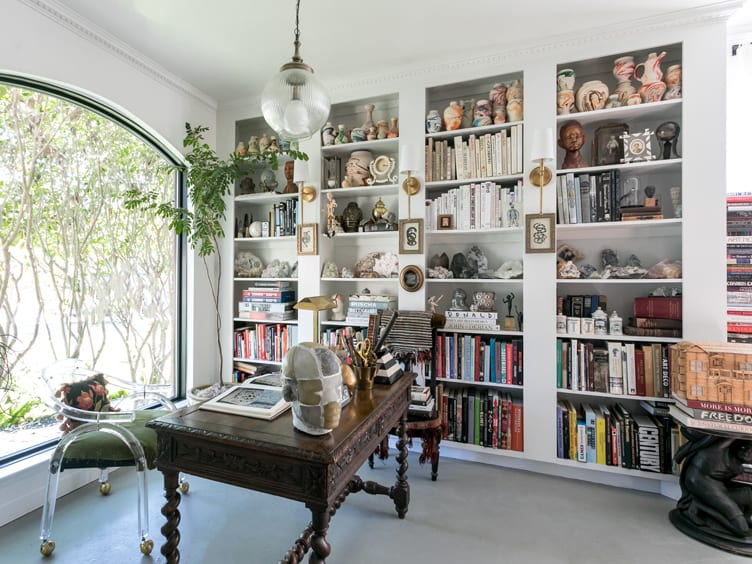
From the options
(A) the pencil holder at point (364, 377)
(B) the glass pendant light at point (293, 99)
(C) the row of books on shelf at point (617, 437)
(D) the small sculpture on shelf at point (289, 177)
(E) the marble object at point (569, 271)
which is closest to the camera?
(B) the glass pendant light at point (293, 99)

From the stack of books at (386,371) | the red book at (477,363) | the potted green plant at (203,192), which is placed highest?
the potted green plant at (203,192)

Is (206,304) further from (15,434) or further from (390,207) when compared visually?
(390,207)

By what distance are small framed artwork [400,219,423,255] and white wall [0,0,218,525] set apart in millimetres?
1860

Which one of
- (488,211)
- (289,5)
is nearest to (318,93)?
(289,5)

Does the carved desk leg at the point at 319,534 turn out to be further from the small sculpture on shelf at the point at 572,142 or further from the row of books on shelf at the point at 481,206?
the small sculpture on shelf at the point at 572,142

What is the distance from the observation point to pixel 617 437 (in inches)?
91.3

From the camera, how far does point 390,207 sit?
10.1ft

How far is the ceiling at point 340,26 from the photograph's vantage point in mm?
2148

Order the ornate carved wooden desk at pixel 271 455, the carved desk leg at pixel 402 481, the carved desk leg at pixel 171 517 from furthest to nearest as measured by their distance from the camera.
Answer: the carved desk leg at pixel 402 481 < the carved desk leg at pixel 171 517 < the ornate carved wooden desk at pixel 271 455

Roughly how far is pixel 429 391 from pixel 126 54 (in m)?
3.15

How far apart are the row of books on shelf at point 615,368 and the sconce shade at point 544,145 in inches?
48.1

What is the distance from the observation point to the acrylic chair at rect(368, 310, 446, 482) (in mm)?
2391

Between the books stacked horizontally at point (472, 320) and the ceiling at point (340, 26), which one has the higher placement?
the ceiling at point (340, 26)

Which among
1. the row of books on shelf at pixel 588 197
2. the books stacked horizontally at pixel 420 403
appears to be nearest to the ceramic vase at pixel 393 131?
the row of books on shelf at pixel 588 197
